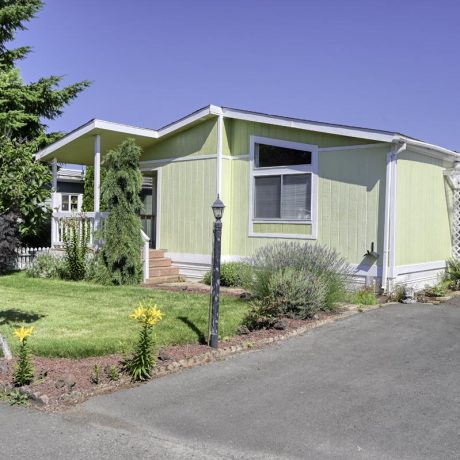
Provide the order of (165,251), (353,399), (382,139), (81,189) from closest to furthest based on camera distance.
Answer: (353,399) < (382,139) < (165,251) < (81,189)

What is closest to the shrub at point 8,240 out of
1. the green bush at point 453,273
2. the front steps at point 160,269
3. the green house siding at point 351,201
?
the front steps at point 160,269

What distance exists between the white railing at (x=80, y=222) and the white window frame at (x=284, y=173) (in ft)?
12.1

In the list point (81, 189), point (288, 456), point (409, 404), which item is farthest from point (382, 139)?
point (81, 189)

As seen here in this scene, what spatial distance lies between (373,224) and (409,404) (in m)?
6.31

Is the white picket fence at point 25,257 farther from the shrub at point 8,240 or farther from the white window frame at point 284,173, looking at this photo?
the white window frame at point 284,173

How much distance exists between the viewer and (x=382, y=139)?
1055 cm

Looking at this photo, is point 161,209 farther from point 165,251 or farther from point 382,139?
point 382,139

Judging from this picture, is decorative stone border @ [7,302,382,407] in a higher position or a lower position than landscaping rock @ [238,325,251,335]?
lower

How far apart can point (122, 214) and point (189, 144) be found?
2.86m

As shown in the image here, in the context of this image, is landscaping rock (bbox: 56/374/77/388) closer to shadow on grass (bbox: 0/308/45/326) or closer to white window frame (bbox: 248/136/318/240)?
shadow on grass (bbox: 0/308/45/326)

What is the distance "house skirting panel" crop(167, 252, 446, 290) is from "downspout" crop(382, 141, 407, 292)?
0.42 ft

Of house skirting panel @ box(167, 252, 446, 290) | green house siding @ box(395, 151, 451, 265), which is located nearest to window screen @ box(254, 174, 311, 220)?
house skirting panel @ box(167, 252, 446, 290)

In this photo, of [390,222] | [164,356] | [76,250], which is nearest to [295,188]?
[390,222]

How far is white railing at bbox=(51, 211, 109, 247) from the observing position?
545 inches
